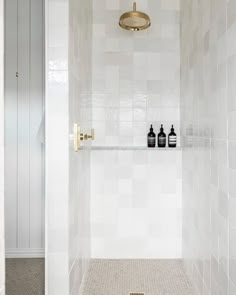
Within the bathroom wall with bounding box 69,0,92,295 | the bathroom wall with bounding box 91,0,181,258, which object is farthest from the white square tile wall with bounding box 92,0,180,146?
the bathroom wall with bounding box 69,0,92,295

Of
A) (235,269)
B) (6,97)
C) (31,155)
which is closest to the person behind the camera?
(235,269)

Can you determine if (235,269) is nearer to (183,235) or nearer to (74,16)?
(183,235)

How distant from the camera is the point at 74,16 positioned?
6.21 feet

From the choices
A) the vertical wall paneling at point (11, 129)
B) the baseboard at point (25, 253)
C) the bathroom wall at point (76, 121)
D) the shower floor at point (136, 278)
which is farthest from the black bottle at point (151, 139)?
the baseboard at point (25, 253)

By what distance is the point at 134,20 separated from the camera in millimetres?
2588

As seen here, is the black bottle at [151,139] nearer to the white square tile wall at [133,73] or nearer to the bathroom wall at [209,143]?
the white square tile wall at [133,73]

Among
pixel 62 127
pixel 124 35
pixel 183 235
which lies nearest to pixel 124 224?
pixel 183 235

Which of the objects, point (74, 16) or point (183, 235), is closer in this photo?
point (74, 16)

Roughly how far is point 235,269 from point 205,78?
44.2 inches

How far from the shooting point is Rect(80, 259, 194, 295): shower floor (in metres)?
2.23

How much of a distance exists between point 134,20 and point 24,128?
127cm

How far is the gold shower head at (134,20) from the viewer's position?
252 centimetres

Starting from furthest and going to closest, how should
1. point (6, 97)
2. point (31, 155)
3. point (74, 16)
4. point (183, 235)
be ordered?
point (183, 235) < point (6, 97) < point (31, 155) < point (74, 16)

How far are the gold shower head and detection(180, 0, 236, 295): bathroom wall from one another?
1.11 ft
